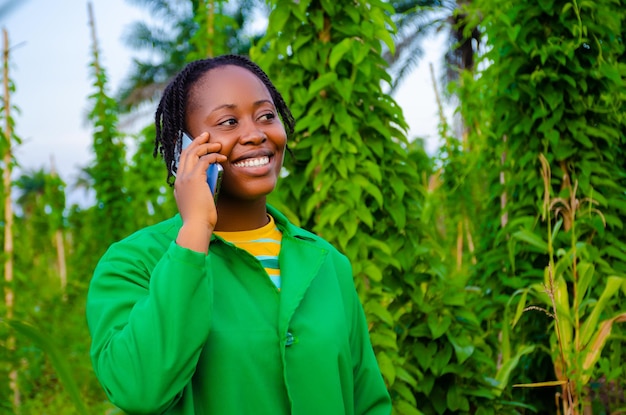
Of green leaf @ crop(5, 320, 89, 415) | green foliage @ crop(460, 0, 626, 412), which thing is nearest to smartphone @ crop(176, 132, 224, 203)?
green leaf @ crop(5, 320, 89, 415)

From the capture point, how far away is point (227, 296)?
143 centimetres

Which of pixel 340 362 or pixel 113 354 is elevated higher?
pixel 113 354

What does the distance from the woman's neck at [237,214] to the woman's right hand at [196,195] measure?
0.47 feet

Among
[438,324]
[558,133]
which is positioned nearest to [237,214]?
[438,324]

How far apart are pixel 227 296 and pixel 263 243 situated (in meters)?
0.23

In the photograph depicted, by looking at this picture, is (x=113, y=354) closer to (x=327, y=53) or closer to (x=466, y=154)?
(x=327, y=53)

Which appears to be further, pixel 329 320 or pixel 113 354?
pixel 329 320

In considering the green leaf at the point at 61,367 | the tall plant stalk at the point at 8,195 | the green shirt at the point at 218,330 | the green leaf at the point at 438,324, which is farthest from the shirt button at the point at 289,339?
the tall plant stalk at the point at 8,195

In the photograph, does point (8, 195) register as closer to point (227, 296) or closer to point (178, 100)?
point (178, 100)

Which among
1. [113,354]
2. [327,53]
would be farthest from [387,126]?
[113,354]

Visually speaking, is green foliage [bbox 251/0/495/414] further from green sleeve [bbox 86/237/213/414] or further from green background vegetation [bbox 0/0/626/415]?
green sleeve [bbox 86/237/213/414]

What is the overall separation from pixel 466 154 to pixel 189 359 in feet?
12.0

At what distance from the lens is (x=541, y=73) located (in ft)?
10.2

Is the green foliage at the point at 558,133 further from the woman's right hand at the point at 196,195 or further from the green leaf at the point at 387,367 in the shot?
the woman's right hand at the point at 196,195
